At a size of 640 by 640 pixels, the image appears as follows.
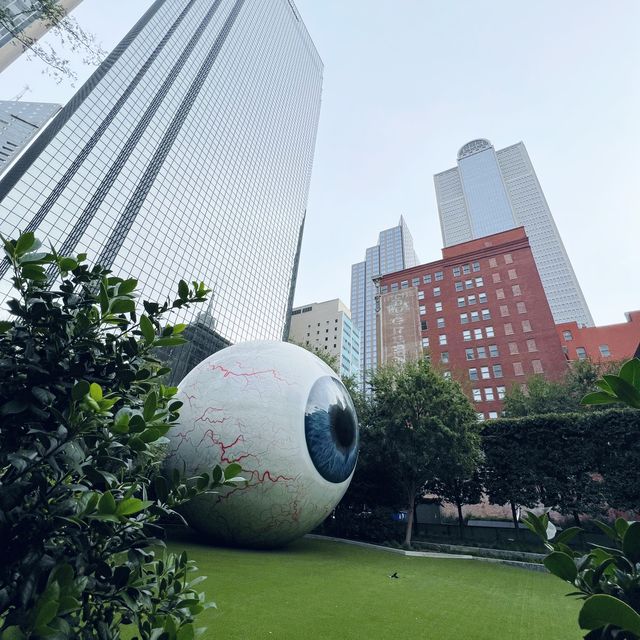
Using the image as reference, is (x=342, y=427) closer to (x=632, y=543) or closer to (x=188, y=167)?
(x=632, y=543)

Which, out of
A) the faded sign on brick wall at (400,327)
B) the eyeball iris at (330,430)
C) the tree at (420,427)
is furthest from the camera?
the faded sign on brick wall at (400,327)

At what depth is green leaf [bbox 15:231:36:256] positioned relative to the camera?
193 cm

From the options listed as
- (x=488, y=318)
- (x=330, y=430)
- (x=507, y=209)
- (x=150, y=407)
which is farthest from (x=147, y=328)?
(x=507, y=209)

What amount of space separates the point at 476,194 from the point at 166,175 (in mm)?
142381

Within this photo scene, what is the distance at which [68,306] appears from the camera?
212 centimetres

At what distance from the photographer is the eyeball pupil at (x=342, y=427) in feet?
38.0

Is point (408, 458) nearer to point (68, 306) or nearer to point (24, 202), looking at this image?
point (68, 306)

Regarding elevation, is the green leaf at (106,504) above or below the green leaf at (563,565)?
above

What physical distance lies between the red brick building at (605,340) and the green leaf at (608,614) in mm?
64374

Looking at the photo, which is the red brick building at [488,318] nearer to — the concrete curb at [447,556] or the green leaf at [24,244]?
the concrete curb at [447,556]

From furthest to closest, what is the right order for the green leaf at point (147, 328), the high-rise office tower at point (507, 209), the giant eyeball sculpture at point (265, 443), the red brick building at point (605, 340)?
the high-rise office tower at point (507, 209)
the red brick building at point (605, 340)
the giant eyeball sculpture at point (265, 443)
the green leaf at point (147, 328)

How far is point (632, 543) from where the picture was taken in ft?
4.93

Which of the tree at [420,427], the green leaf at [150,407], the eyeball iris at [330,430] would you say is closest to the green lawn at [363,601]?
the eyeball iris at [330,430]

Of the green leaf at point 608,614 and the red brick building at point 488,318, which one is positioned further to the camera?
the red brick building at point 488,318
